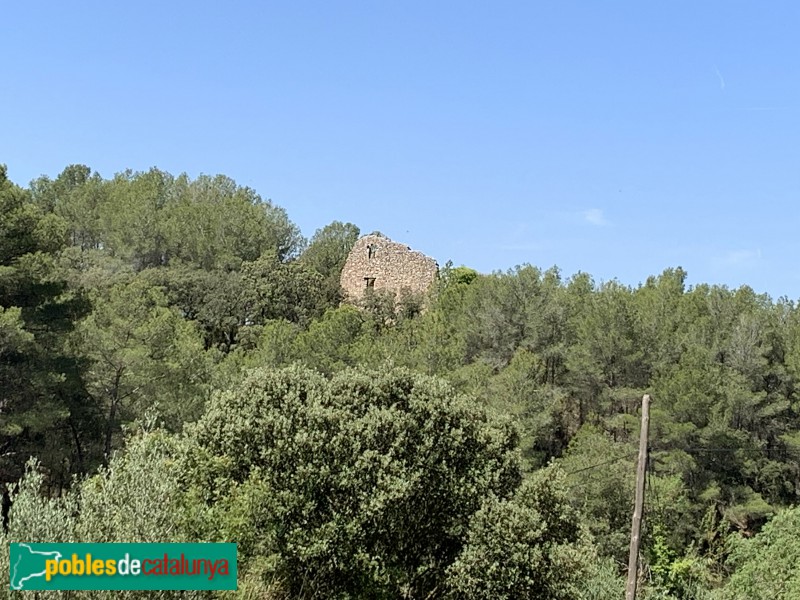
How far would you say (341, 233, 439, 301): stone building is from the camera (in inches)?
1656

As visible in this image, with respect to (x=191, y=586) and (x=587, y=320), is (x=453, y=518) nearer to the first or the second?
(x=191, y=586)

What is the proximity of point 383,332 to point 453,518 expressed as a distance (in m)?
20.0

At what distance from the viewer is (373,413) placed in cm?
1385

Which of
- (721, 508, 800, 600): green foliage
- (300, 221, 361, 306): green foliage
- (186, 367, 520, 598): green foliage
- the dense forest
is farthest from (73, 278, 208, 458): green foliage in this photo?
(300, 221, 361, 306): green foliage

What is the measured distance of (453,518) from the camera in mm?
14117

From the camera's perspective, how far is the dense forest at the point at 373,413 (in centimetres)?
1298

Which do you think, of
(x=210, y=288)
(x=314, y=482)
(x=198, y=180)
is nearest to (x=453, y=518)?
(x=314, y=482)

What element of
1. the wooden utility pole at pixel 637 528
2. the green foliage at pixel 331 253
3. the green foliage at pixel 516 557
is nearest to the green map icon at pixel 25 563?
the wooden utility pole at pixel 637 528

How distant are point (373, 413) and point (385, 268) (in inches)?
1138

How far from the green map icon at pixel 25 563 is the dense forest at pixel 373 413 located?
0.14m

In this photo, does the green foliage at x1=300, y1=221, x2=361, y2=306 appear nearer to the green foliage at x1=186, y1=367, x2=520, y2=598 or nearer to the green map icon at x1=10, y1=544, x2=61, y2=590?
the green foliage at x1=186, y1=367, x2=520, y2=598

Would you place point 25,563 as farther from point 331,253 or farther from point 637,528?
point 331,253

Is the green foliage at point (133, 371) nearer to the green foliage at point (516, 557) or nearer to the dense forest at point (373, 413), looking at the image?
the dense forest at point (373, 413)

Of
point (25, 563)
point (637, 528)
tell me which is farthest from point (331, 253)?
point (25, 563)
